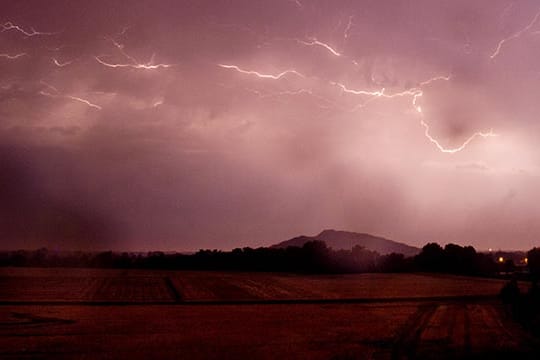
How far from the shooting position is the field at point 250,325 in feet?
54.2

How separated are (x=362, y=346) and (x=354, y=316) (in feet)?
25.6

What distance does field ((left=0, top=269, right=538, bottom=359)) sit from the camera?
16.5 meters

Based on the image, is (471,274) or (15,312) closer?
(15,312)

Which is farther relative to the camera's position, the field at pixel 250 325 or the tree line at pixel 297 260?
the tree line at pixel 297 260

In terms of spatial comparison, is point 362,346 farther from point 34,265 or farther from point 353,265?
point 34,265

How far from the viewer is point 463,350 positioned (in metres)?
16.9

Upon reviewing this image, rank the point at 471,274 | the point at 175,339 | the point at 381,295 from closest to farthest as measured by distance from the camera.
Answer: the point at 175,339, the point at 381,295, the point at 471,274

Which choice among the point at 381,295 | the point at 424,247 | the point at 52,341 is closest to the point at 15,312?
the point at 52,341

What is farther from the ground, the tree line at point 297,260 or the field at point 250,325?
the tree line at point 297,260

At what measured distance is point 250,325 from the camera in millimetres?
21984

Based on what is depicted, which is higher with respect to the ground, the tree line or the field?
the tree line

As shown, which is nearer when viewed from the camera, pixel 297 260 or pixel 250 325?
pixel 250 325

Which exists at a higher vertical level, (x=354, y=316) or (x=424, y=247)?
(x=424, y=247)

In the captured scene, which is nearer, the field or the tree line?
the field
